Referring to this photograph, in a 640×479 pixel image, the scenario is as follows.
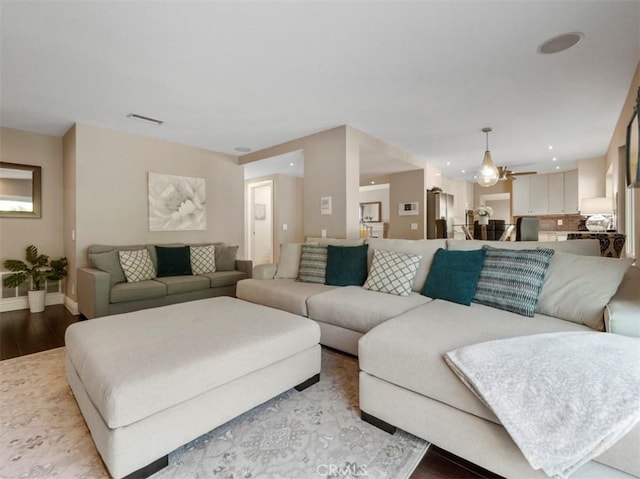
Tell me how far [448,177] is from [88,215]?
7849 millimetres

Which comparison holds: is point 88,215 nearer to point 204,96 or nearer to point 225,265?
point 225,265

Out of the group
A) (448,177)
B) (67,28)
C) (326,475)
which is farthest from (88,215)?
(448,177)

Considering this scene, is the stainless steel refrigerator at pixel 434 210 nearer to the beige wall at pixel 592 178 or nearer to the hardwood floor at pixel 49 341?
the beige wall at pixel 592 178

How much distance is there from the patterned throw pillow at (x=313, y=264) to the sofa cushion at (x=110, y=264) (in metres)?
2.27

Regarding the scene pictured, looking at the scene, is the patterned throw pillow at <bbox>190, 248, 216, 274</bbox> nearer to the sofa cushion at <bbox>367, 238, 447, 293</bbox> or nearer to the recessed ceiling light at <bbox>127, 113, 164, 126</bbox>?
the recessed ceiling light at <bbox>127, 113, 164, 126</bbox>

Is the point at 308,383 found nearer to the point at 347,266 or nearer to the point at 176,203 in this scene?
the point at 347,266

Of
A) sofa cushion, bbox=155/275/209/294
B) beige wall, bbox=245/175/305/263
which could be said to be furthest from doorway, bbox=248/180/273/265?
sofa cushion, bbox=155/275/209/294

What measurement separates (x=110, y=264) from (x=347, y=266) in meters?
2.90

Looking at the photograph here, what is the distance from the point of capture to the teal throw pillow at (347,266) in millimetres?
3035

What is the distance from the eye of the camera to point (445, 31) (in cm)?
209

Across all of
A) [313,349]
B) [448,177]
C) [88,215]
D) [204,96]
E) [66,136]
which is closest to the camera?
[313,349]

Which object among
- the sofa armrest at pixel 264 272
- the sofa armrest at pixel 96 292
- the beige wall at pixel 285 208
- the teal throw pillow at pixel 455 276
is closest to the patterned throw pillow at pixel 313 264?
the sofa armrest at pixel 264 272

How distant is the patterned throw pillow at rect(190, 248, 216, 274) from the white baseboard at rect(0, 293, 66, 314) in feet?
4.84

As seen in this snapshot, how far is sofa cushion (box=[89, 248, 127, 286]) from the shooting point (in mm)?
3652
